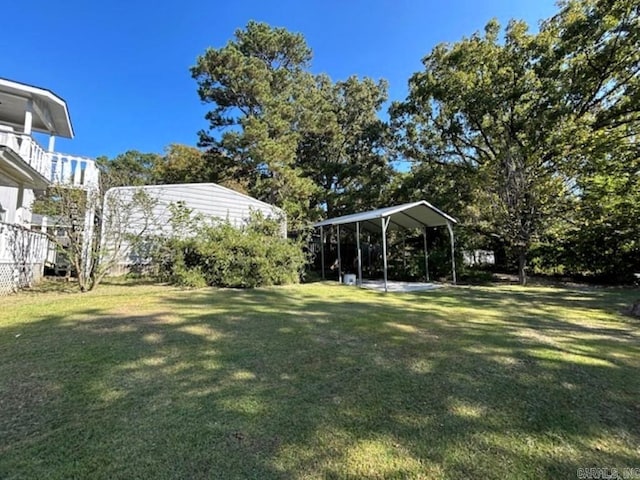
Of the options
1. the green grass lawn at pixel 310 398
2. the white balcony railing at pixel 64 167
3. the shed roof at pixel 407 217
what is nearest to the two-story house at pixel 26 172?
the white balcony railing at pixel 64 167

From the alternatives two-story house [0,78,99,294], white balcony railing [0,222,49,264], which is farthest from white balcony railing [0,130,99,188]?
white balcony railing [0,222,49,264]

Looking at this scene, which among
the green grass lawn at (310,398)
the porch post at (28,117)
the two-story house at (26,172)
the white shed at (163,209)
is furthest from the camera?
the white shed at (163,209)

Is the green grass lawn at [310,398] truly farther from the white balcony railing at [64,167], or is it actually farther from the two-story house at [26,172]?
the white balcony railing at [64,167]

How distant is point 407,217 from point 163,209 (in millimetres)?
8715

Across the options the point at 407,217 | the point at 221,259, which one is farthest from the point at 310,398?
the point at 407,217

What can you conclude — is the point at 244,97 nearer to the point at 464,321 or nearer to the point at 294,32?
the point at 294,32

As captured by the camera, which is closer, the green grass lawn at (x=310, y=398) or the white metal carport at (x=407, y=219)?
the green grass lawn at (x=310, y=398)

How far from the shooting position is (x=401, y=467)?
6.20 feet

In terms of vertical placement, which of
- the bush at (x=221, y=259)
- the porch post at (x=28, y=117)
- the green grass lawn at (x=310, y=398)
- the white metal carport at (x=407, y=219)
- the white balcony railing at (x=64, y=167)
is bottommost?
the green grass lawn at (x=310, y=398)

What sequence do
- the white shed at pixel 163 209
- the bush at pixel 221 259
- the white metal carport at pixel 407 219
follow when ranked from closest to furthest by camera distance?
the bush at pixel 221 259, the white shed at pixel 163 209, the white metal carport at pixel 407 219

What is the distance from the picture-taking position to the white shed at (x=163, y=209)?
383 inches

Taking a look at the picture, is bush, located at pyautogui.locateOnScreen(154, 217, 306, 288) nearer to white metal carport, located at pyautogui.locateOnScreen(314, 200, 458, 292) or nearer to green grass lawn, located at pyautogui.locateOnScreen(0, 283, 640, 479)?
white metal carport, located at pyautogui.locateOnScreen(314, 200, 458, 292)

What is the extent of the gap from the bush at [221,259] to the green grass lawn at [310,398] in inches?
167

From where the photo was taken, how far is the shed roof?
1055cm
